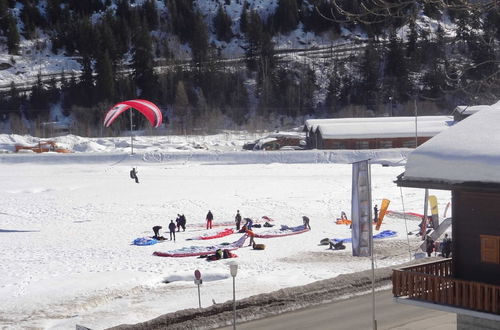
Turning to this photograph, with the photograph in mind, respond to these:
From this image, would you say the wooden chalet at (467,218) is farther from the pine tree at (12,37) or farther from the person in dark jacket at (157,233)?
the pine tree at (12,37)

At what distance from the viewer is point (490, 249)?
9172 mm

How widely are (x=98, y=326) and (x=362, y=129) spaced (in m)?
40.4

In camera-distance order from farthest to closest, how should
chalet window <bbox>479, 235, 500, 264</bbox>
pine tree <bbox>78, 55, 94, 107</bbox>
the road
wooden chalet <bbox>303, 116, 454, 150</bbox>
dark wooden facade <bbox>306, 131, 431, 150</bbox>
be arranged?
pine tree <bbox>78, 55, 94, 107</bbox>
dark wooden facade <bbox>306, 131, 431, 150</bbox>
wooden chalet <bbox>303, 116, 454, 150</bbox>
the road
chalet window <bbox>479, 235, 500, 264</bbox>

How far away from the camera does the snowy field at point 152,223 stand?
1791 centimetres

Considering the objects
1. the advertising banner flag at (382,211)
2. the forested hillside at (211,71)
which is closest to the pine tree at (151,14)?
the forested hillside at (211,71)

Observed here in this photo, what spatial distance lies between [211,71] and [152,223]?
45.8m

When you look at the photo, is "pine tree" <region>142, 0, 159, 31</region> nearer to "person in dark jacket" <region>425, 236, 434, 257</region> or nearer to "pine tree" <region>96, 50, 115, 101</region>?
"pine tree" <region>96, 50, 115, 101</region>

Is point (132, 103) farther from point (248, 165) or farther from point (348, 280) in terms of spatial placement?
point (348, 280)

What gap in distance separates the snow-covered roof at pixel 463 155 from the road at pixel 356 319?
6332 mm

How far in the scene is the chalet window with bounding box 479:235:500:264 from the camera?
9.08 metres

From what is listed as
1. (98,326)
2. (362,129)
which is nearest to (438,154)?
(98,326)

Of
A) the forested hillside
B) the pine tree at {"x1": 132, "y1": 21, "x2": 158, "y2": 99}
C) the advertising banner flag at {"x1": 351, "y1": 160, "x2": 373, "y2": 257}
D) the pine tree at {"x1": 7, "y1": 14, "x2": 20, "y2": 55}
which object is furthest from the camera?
the pine tree at {"x1": 7, "y1": 14, "x2": 20, "y2": 55}

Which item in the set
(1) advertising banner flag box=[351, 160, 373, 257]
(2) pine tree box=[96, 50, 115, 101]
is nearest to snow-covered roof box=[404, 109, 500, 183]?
(1) advertising banner flag box=[351, 160, 373, 257]

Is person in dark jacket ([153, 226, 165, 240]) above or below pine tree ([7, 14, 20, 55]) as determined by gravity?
below
